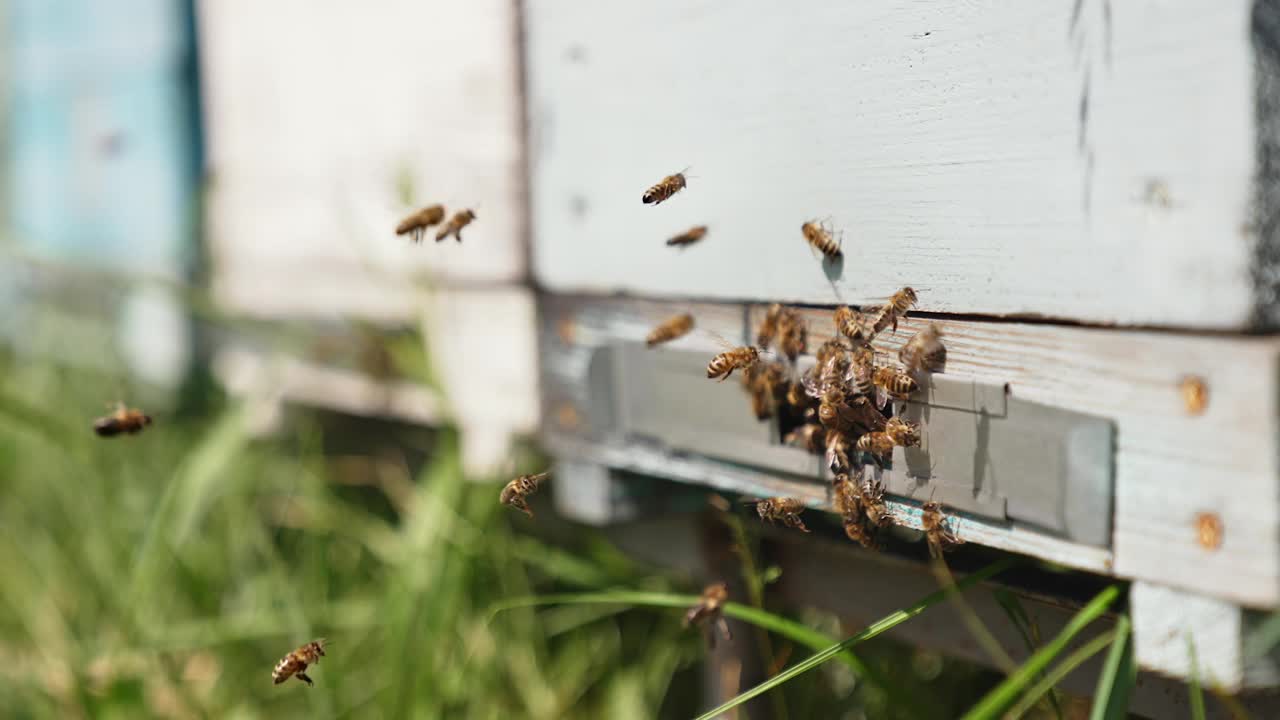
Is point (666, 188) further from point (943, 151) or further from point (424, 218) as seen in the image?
point (424, 218)

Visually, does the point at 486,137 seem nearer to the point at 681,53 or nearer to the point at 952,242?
the point at 681,53

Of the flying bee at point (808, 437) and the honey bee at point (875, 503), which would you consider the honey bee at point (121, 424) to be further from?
the honey bee at point (875, 503)

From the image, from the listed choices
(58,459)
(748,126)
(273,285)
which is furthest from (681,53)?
(58,459)

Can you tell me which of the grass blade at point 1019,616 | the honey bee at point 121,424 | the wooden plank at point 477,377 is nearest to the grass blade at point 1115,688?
the grass blade at point 1019,616

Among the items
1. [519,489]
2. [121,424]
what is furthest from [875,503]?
[121,424]

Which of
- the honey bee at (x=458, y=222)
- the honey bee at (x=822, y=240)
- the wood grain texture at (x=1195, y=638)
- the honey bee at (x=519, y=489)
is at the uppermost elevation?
the honey bee at (x=458, y=222)
